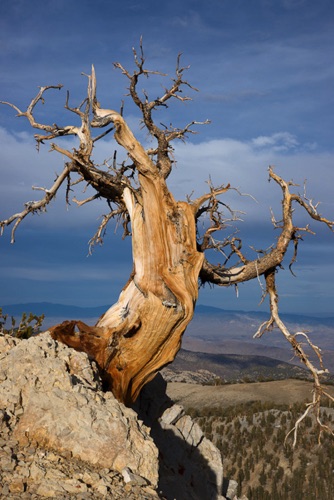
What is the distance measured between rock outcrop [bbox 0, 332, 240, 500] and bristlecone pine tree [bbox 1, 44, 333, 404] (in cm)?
188

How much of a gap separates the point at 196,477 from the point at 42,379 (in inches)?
191

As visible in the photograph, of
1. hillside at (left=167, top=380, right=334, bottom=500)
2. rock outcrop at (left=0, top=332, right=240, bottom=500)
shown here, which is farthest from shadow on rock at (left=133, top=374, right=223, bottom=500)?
hillside at (left=167, top=380, right=334, bottom=500)

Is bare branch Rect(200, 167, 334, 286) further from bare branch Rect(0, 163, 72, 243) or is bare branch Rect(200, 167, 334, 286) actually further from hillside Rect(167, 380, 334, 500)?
hillside Rect(167, 380, 334, 500)

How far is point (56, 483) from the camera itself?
5.02 m

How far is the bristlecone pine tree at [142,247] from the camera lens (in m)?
9.12

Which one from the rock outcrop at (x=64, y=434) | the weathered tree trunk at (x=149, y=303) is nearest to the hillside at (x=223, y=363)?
the weathered tree trunk at (x=149, y=303)

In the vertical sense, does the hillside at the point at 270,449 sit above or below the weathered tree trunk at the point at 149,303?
below

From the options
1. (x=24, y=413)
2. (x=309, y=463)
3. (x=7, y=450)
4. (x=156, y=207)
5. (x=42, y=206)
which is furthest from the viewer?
(x=309, y=463)

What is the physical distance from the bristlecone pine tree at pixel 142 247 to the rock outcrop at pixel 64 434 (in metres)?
1.88

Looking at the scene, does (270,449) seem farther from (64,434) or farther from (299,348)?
(64,434)

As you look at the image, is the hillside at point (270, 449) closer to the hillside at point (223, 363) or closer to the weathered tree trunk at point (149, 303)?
the weathered tree trunk at point (149, 303)

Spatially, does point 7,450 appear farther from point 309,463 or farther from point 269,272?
point 309,463

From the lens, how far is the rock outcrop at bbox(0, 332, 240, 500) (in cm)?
508

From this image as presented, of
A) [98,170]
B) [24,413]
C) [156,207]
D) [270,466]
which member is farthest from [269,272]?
[270,466]
